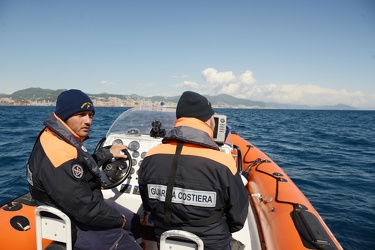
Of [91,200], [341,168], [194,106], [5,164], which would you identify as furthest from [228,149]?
[5,164]

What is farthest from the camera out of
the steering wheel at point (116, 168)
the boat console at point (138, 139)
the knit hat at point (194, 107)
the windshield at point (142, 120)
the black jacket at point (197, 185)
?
the windshield at point (142, 120)

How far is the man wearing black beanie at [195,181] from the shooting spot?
1.57 meters

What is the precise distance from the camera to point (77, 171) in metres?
1.67

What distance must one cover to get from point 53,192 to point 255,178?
347 centimetres

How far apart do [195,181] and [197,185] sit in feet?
0.10

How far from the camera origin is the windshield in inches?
163

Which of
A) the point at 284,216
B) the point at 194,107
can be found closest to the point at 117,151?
the point at 194,107

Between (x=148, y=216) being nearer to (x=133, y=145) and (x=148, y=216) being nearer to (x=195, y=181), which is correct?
(x=133, y=145)

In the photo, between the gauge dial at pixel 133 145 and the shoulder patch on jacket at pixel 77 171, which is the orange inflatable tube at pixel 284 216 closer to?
the gauge dial at pixel 133 145

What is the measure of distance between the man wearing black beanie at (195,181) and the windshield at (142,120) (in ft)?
7.72

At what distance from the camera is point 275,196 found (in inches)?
133

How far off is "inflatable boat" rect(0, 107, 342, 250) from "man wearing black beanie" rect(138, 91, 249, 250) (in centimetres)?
17

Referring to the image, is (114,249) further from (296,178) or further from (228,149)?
(296,178)

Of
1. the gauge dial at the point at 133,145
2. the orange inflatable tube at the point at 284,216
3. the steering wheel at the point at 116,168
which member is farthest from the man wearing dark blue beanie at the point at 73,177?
the gauge dial at the point at 133,145
